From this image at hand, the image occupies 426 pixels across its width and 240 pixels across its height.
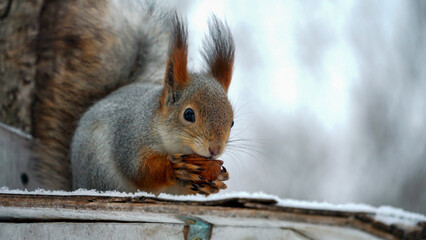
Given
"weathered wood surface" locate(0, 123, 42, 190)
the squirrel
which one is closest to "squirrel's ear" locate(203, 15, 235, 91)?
the squirrel

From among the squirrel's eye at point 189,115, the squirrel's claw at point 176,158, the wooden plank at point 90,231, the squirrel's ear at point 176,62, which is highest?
the squirrel's ear at point 176,62

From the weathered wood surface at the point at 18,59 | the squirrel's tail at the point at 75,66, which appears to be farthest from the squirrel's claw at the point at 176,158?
the weathered wood surface at the point at 18,59

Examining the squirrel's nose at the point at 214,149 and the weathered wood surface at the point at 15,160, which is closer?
the squirrel's nose at the point at 214,149

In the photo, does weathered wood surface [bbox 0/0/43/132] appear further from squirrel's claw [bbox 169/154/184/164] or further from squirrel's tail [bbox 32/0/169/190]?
squirrel's claw [bbox 169/154/184/164]

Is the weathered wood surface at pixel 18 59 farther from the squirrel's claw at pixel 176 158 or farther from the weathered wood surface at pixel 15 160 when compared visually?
the squirrel's claw at pixel 176 158

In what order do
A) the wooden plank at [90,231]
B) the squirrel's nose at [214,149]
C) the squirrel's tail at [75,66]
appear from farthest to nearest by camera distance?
the squirrel's tail at [75,66] < the squirrel's nose at [214,149] < the wooden plank at [90,231]

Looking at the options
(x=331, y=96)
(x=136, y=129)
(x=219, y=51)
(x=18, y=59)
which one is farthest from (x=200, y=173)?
(x=331, y=96)

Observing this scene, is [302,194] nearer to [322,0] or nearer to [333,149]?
[333,149]
